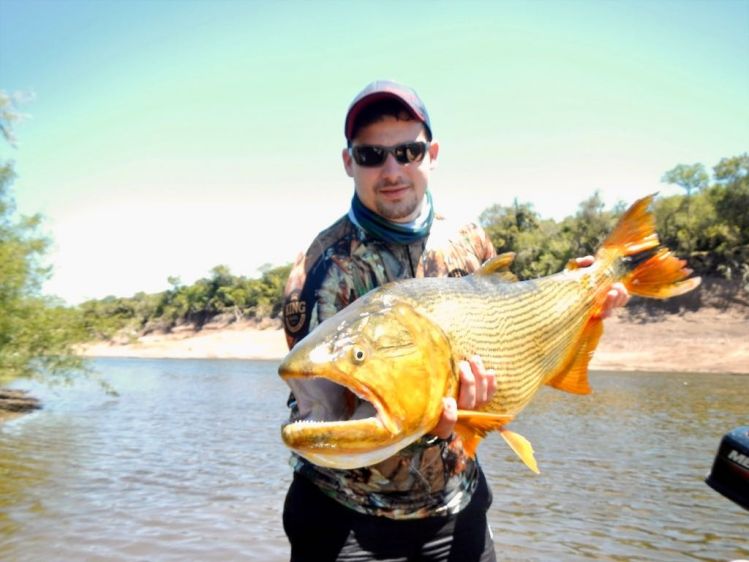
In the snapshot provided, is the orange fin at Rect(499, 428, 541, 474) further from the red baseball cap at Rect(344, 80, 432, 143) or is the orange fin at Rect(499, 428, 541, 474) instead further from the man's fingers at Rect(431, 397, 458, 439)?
the red baseball cap at Rect(344, 80, 432, 143)

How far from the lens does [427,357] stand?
2.02 metres

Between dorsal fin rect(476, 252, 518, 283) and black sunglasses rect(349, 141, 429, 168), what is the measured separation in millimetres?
537

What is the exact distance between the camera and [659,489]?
9031 millimetres

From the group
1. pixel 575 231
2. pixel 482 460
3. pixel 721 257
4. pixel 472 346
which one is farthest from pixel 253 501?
pixel 575 231

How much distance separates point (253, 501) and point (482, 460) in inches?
168

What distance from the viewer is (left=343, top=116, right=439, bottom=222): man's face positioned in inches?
102

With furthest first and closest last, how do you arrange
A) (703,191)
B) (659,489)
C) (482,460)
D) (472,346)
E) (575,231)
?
(575,231) → (703,191) → (482,460) → (659,489) → (472,346)

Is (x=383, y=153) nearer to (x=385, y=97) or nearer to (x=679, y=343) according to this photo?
(x=385, y=97)

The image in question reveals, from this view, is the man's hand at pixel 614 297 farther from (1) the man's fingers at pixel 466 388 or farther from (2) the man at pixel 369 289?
(1) the man's fingers at pixel 466 388

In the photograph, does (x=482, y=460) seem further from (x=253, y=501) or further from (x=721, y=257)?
(x=721, y=257)

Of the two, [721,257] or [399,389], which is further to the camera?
[721,257]

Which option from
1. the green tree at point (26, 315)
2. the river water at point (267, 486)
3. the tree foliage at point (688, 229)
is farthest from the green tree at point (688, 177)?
the green tree at point (26, 315)

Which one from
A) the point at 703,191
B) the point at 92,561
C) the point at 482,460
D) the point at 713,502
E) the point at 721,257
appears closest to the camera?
the point at 92,561

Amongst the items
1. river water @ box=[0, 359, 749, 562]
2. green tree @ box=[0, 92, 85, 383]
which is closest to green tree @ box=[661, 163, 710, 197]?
river water @ box=[0, 359, 749, 562]
